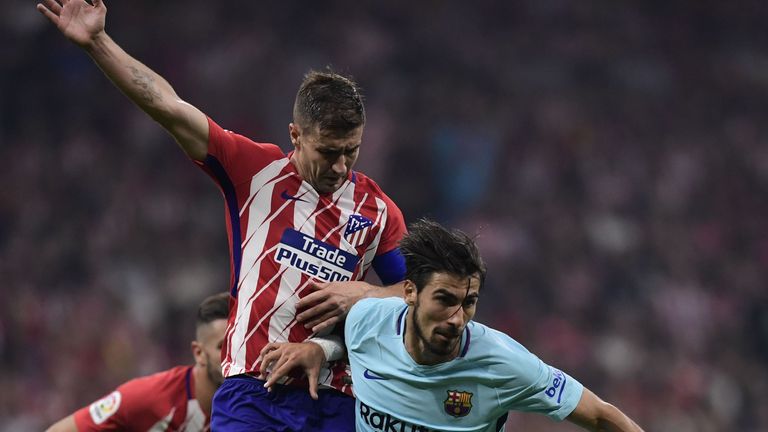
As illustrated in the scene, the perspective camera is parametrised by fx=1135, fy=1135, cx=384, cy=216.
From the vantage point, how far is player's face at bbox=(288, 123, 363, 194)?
13.9 feet

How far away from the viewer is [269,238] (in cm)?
432

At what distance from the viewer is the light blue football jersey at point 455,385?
4332mm

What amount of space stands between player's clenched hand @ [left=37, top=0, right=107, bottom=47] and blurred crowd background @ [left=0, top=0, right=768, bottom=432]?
588cm

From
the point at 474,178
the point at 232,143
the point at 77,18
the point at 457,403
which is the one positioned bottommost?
the point at 457,403

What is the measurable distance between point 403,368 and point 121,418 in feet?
6.53

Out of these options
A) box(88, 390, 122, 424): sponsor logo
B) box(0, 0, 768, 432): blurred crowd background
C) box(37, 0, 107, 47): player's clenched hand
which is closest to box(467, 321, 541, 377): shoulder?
box(37, 0, 107, 47): player's clenched hand

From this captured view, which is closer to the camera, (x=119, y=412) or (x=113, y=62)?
(x=113, y=62)

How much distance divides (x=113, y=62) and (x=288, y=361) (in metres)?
1.25

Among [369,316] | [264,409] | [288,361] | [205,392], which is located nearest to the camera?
[288,361]

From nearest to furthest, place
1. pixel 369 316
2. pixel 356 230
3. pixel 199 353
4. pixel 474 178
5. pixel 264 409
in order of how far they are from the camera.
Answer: pixel 264 409 < pixel 356 230 < pixel 369 316 < pixel 199 353 < pixel 474 178

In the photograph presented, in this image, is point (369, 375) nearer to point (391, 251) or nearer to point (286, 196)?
point (391, 251)

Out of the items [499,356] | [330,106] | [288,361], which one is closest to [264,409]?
[288,361]

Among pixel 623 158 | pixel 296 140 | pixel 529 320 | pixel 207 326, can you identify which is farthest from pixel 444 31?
pixel 296 140

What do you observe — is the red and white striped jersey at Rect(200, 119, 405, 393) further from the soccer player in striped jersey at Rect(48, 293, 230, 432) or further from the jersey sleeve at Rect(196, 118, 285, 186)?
the soccer player in striped jersey at Rect(48, 293, 230, 432)
